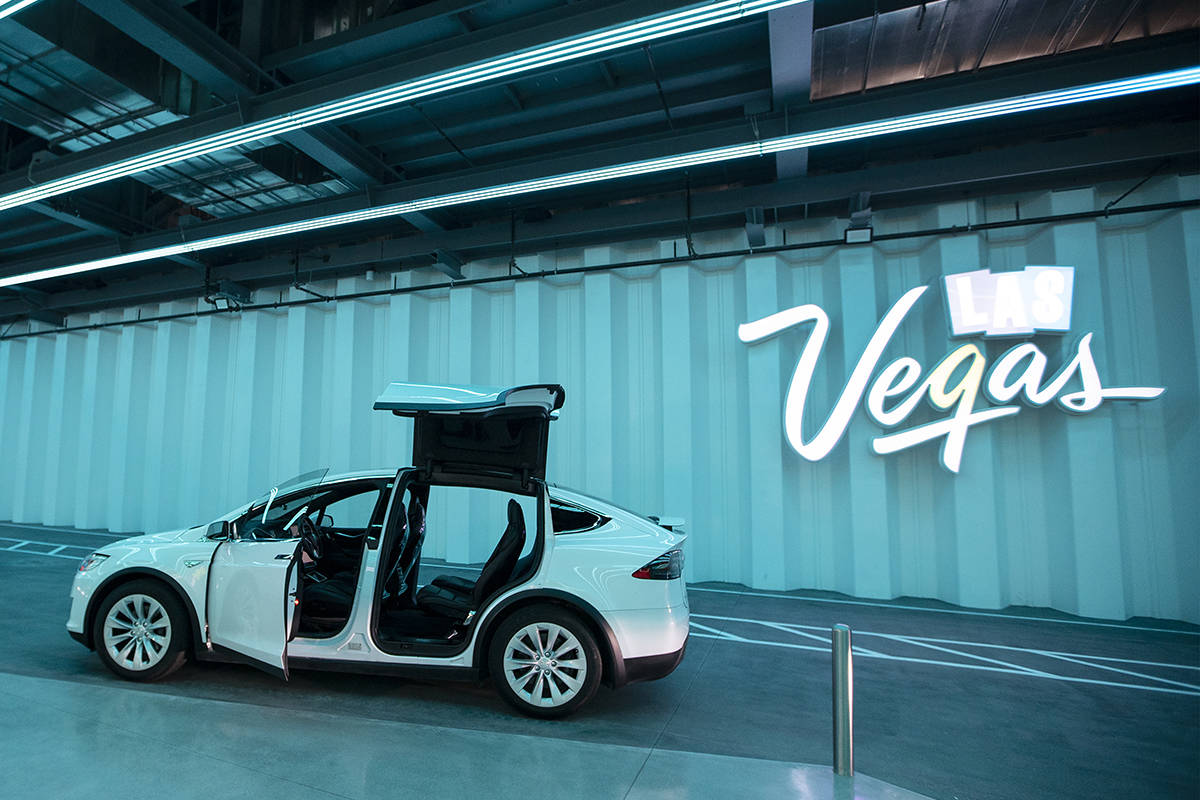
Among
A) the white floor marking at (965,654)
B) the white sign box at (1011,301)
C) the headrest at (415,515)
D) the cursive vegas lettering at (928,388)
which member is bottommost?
the white floor marking at (965,654)

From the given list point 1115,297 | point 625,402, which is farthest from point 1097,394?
point 625,402

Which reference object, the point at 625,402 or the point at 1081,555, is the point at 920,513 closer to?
the point at 1081,555

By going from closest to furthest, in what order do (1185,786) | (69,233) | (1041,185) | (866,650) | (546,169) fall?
(1185,786)
(866,650)
(546,169)
(1041,185)
(69,233)

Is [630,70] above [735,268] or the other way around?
above

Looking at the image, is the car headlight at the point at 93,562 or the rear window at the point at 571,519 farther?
the car headlight at the point at 93,562

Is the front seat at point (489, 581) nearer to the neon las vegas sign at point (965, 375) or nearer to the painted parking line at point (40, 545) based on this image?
the neon las vegas sign at point (965, 375)

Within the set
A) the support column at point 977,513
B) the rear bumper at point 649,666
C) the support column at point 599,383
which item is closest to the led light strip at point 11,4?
the rear bumper at point 649,666

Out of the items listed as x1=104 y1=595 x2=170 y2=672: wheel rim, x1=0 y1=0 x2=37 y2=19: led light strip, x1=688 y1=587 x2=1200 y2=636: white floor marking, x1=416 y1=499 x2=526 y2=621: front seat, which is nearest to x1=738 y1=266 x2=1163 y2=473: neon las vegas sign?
x1=688 y1=587 x2=1200 y2=636: white floor marking

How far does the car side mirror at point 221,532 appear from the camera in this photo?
3.84 m

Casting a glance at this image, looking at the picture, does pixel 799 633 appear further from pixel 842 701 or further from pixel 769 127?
pixel 769 127

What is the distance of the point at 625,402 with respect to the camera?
8.55m

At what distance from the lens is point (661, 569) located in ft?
11.7

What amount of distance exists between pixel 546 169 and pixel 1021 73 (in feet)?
14.3

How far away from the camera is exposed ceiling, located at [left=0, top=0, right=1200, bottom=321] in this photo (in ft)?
16.3
